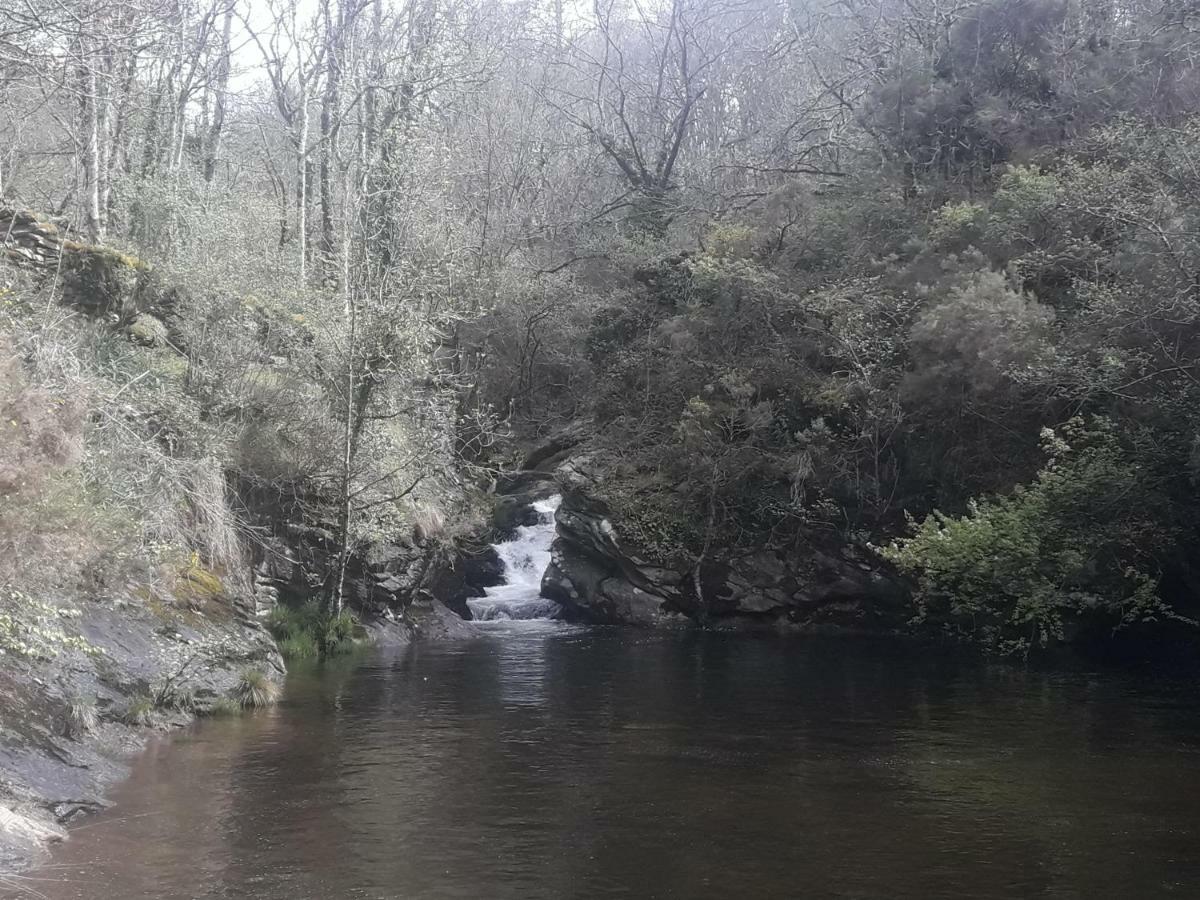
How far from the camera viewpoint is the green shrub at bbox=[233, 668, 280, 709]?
13.4 meters

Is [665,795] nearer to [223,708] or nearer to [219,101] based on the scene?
[223,708]

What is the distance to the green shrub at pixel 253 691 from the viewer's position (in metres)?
13.4

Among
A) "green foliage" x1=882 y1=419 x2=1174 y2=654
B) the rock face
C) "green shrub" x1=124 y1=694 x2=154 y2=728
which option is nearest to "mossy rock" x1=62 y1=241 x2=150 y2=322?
"green shrub" x1=124 y1=694 x2=154 y2=728

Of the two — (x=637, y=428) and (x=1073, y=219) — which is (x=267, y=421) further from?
(x=1073, y=219)

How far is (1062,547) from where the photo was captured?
664 inches

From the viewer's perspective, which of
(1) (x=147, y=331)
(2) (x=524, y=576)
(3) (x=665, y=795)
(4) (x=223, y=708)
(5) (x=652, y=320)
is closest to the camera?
(3) (x=665, y=795)

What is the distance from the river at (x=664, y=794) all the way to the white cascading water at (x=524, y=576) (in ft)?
28.7

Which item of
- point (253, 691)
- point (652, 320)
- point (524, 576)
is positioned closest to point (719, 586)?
point (524, 576)

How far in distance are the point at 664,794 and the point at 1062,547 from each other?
9909mm

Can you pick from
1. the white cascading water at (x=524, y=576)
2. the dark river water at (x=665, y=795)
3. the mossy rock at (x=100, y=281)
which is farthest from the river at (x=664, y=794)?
the white cascading water at (x=524, y=576)

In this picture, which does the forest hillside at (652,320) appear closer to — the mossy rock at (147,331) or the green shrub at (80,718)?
the mossy rock at (147,331)

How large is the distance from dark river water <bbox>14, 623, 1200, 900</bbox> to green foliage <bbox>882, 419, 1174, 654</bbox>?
5.01ft

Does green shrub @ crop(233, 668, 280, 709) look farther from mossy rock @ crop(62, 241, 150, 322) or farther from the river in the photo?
mossy rock @ crop(62, 241, 150, 322)

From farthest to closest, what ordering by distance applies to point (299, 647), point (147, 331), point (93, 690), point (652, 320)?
point (652, 320), point (147, 331), point (299, 647), point (93, 690)
